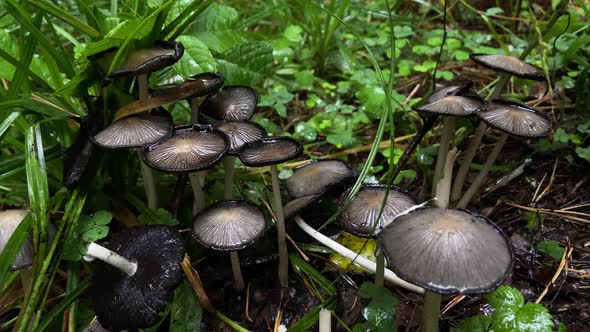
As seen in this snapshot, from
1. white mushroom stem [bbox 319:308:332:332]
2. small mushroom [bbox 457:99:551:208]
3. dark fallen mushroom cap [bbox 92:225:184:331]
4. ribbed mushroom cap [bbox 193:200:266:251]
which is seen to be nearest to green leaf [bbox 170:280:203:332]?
dark fallen mushroom cap [bbox 92:225:184:331]

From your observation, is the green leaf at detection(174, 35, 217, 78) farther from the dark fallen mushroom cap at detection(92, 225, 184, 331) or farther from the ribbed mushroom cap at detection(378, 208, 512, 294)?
the ribbed mushroom cap at detection(378, 208, 512, 294)

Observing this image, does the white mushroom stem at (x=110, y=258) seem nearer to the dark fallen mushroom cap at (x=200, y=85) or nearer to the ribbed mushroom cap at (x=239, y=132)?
the ribbed mushroom cap at (x=239, y=132)

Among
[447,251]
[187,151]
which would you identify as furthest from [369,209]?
[187,151]

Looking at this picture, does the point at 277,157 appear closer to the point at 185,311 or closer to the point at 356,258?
the point at 356,258

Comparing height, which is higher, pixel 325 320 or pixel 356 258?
pixel 356 258

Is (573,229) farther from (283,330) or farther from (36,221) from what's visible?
(36,221)
